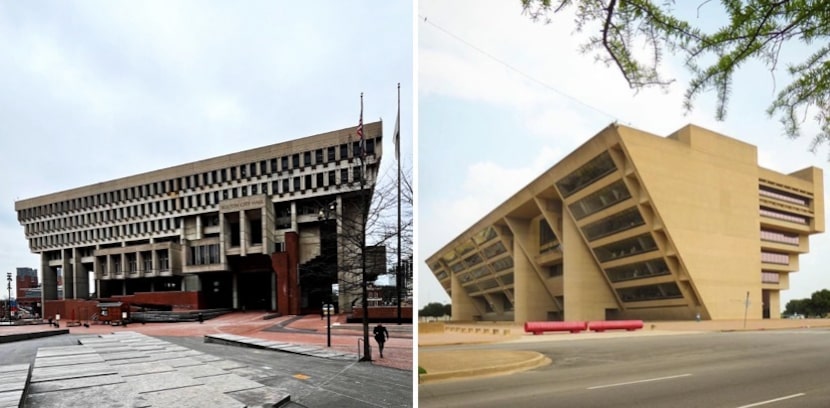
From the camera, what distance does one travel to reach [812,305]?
379cm

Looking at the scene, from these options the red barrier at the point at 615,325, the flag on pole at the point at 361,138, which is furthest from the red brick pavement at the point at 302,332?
the red barrier at the point at 615,325

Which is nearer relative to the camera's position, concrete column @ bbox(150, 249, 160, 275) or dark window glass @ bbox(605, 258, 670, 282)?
concrete column @ bbox(150, 249, 160, 275)

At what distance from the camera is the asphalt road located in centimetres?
320

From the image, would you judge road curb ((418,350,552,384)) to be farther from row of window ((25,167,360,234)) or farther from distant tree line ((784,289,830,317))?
distant tree line ((784,289,830,317))

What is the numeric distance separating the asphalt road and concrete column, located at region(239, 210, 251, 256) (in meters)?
2.47

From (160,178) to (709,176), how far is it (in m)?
5.48

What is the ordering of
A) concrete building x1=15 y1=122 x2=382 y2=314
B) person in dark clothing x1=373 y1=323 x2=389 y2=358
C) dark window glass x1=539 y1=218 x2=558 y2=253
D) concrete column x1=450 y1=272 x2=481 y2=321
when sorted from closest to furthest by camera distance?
concrete building x1=15 y1=122 x2=382 y2=314
person in dark clothing x1=373 y1=323 x2=389 y2=358
concrete column x1=450 y1=272 x2=481 y2=321
dark window glass x1=539 y1=218 x2=558 y2=253

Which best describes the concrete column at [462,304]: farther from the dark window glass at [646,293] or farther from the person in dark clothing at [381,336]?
the person in dark clothing at [381,336]

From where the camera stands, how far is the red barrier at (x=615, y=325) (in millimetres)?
7988

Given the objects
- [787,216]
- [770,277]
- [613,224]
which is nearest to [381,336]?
[770,277]

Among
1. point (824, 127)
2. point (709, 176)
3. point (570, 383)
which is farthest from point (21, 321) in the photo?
point (709, 176)

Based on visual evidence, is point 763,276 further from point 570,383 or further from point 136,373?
point 136,373

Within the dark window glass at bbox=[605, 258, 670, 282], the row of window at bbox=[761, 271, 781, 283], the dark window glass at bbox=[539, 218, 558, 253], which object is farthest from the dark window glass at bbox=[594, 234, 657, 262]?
the row of window at bbox=[761, 271, 781, 283]

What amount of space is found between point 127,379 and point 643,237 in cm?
708
